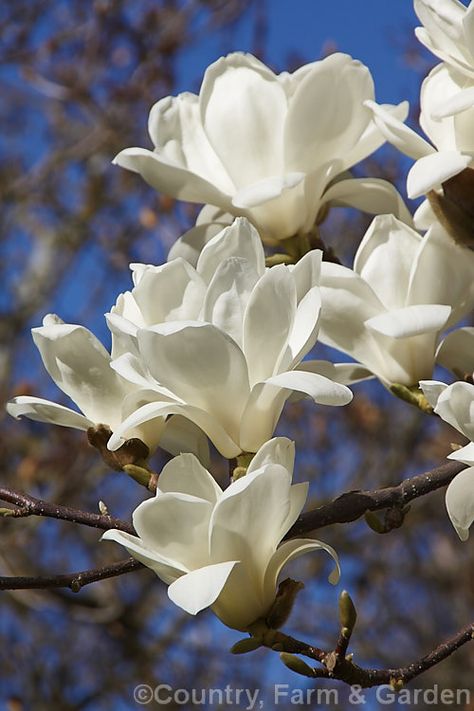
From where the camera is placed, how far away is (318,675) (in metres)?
0.59

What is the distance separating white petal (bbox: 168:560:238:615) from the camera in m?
0.50

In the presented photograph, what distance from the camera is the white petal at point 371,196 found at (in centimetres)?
77

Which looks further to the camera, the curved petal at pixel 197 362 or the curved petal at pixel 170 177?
the curved petal at pixel 170 177

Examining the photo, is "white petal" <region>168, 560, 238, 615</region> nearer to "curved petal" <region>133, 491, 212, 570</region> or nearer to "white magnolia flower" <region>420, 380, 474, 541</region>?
"curved petal" <region>133, 491, 212, 570</region>

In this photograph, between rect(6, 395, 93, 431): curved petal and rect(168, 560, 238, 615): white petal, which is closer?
rect(168, 560, 238, 615): white petal

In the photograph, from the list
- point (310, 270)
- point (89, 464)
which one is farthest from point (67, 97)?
point (310, 270)

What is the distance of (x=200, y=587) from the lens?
20.4 inches

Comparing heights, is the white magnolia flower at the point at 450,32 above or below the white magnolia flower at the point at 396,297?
above

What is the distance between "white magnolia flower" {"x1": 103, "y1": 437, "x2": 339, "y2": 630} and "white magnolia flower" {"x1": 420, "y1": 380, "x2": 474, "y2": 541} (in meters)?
0.08

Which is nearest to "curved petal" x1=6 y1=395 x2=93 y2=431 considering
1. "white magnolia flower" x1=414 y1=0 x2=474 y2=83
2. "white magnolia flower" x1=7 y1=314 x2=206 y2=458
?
"white magnolia flower" x1=7 y1=314 x2=206 y2=458

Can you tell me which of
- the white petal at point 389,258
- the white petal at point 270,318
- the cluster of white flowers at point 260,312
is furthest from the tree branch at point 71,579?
the white petal at point 389,258

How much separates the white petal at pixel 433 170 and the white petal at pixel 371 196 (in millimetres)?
113

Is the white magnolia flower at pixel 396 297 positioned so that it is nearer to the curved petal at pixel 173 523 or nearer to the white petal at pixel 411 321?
the white petal at pixel 411 321

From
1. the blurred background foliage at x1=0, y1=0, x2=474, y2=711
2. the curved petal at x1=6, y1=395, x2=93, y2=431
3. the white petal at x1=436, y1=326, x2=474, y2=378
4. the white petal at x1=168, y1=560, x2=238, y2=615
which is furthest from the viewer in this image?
the blurred background foliage at x1=0, y1=0, x2=474, y2=711
